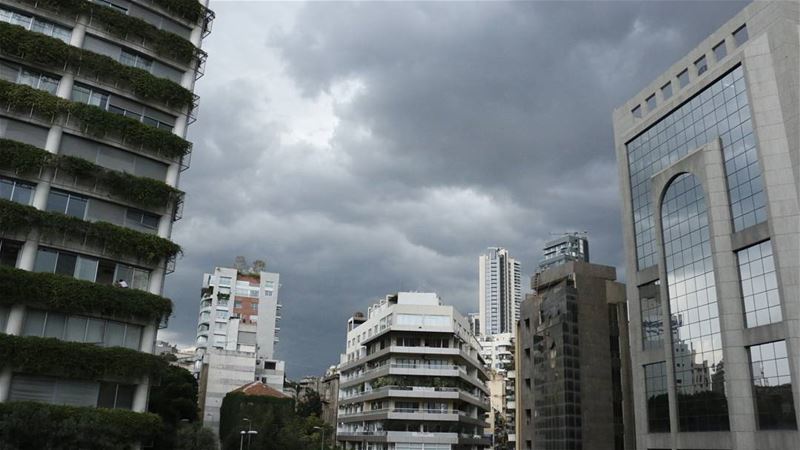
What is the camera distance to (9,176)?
118ft

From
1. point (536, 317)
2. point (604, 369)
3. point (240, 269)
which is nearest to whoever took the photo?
point (604, 369)

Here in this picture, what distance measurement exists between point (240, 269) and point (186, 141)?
265ft

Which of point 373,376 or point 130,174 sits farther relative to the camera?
point 373,376

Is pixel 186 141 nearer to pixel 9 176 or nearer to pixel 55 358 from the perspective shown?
pixel 9 176

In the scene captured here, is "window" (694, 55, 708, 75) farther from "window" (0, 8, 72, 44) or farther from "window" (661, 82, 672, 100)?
"window" (0, 8, 72, 44)

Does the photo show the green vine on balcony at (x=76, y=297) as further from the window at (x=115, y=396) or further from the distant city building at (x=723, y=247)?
the distant city building at (x=723, y=247)

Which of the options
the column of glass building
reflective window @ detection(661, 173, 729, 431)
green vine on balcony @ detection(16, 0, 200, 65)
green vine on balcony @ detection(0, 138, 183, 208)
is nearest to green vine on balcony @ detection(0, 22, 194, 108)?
the column of glass building

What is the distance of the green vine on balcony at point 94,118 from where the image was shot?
3684 cm

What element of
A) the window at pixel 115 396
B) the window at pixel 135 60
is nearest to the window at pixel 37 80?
the window at pixel 135 60

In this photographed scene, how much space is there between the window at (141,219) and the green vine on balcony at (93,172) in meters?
0.72

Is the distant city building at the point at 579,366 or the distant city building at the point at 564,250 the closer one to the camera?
the distant city building at the point at 579,366

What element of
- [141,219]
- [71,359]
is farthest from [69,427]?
[141,219]

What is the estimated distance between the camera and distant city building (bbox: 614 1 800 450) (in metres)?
41.3

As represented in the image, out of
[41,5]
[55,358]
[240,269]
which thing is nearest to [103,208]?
[55,358]
